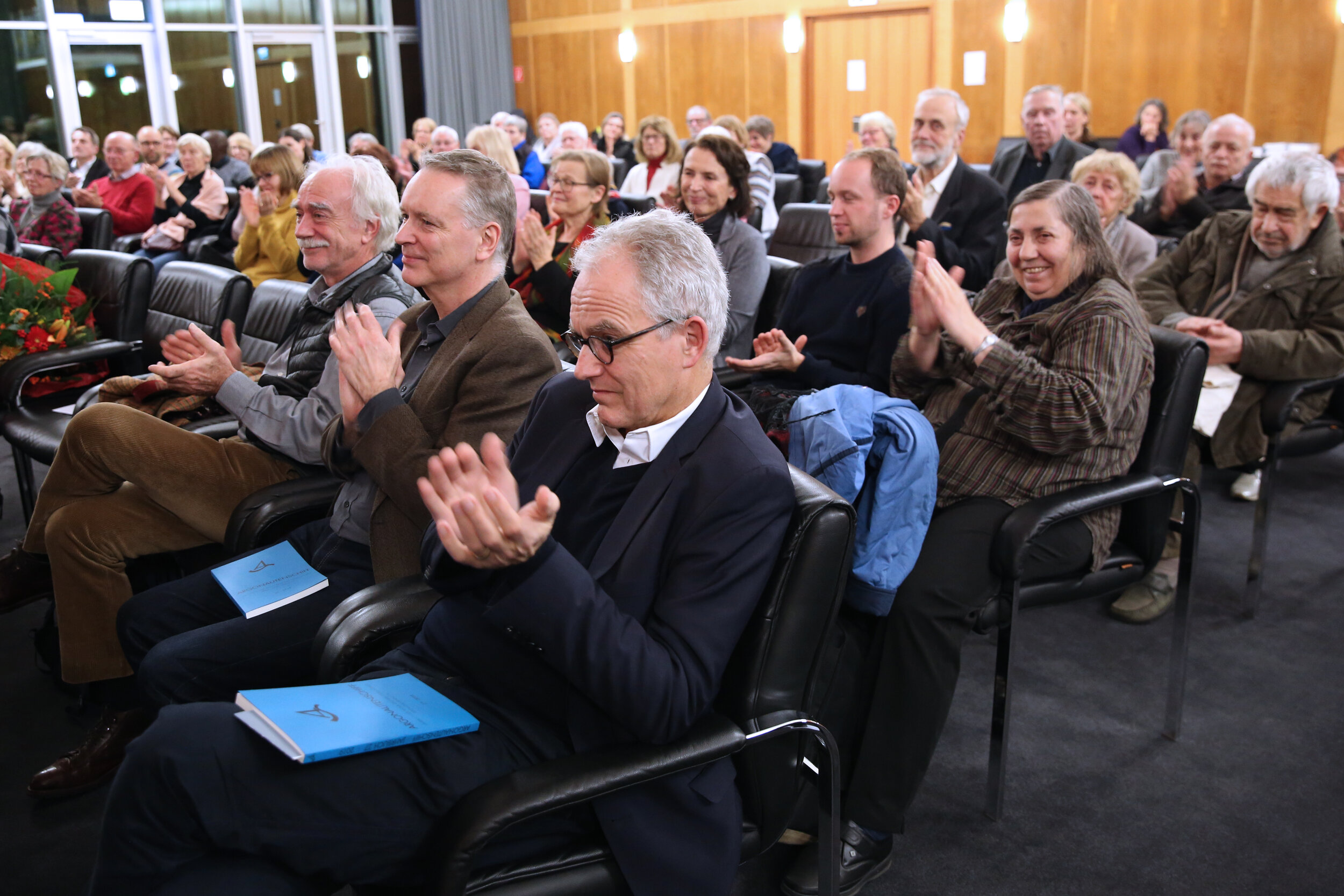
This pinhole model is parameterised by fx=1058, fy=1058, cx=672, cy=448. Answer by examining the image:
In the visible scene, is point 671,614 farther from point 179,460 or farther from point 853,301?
point 853,301

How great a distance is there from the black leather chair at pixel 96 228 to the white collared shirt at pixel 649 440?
5014 millimetres

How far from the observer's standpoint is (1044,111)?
5543 millimetres

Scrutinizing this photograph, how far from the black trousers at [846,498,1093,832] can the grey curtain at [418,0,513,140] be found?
41.8 ft

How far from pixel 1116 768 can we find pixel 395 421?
1.69 meters

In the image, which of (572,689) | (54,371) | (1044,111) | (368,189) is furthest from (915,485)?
(1044,111)

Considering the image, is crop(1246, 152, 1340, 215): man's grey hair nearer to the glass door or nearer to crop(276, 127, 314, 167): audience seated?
crop(276, 127, 314, 167): audience seated

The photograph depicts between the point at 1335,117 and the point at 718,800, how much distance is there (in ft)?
27.2

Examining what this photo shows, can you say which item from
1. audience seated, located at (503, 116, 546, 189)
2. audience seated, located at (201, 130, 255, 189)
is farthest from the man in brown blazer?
audience seated, located at (201, 130, 255, 189)

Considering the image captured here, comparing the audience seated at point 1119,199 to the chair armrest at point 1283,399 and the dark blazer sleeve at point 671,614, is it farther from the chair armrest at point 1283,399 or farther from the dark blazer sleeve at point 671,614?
the dark blazer sleeve at point 671,614

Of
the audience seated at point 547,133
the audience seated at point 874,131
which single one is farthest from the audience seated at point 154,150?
the audience seated at point 874,131

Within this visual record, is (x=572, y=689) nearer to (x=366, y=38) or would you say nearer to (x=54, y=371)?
(x=54, y=371)

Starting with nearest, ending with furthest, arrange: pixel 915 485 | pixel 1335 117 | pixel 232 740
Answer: pixel 232 740 < pixel 915 485 < pixel 1335 117

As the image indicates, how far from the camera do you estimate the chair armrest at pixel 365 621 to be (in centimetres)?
165

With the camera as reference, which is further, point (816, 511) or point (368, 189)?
point (368, 189)
